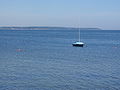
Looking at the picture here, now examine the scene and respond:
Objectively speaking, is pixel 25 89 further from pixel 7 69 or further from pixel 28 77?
pixel 7 69

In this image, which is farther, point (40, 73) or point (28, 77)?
point (40, 73)

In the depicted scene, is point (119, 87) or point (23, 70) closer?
point (119, 87)

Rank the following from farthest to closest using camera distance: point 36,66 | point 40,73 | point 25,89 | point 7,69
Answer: point 36,66 < point 7,69 < point 40,73 < point 25,89

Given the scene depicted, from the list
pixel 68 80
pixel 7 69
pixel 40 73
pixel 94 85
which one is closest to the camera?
pixel 94 85

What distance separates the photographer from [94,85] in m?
36.7

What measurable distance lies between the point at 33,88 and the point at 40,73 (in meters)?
9.55

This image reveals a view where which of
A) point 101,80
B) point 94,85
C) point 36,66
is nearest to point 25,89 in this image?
point 94,85

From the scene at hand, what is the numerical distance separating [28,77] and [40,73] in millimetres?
3751

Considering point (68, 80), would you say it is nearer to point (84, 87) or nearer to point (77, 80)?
point (77, 80)

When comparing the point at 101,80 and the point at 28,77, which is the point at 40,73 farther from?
the point at 101,80

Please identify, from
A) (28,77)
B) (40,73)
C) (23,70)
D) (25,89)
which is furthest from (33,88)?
(23,70)

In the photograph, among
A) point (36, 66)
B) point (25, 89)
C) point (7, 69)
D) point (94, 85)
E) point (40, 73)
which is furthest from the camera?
point (36, 66)

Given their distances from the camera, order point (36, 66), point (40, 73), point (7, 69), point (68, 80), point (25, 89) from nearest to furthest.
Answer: point (25, 89) → point (68, 80) → point (40, 73) → point (7, 69) → point (36, 66)

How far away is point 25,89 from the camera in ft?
113
